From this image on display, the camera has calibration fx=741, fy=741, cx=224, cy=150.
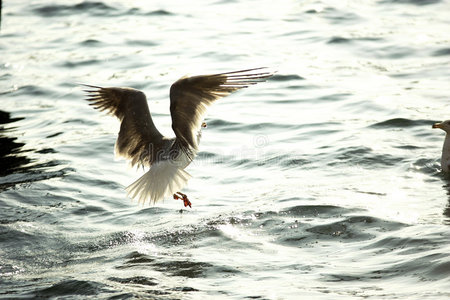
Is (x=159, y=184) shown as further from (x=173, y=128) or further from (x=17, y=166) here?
(x=17, y=166)

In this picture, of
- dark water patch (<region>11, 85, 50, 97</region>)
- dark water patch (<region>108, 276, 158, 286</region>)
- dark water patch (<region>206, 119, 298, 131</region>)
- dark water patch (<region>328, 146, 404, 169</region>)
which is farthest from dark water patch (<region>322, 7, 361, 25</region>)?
dark water patch (<region>108, 276, 158, 286</region>)

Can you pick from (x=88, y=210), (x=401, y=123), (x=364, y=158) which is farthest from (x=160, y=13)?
(x=88, y=210)

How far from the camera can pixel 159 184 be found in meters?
6.70

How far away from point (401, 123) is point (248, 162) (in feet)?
7.08

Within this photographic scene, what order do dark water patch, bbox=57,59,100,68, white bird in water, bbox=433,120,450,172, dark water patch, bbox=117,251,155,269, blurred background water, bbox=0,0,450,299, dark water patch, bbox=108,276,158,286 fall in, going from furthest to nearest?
dark water patch, bbox=57,59,100,68 → white bird in water, bbox=433,120,450,172 → dark water patch, bbox=117,251,155,269 → blurred background water, bbox=0,0,450,299 → dark water patch, bbox=108,276,158,286

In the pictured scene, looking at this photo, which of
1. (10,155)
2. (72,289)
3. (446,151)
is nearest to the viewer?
(72,289)

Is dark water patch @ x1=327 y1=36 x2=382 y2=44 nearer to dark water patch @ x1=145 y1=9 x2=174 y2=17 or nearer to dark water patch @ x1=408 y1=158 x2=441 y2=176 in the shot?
dark water patch @ x1=145 y1=9 x2=174 y2=17

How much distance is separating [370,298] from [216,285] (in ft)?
3.85

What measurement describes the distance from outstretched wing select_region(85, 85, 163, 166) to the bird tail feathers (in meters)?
0.33

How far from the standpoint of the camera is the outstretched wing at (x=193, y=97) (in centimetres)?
650

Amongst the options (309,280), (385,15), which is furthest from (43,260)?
(385,15)

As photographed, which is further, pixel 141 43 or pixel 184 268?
pixel 141 43

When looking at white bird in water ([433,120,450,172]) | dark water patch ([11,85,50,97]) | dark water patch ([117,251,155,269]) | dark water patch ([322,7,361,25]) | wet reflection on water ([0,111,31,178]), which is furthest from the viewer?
dark water patch ([322,7,361,25])

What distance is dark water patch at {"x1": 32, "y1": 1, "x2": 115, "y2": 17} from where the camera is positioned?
54.0ft
